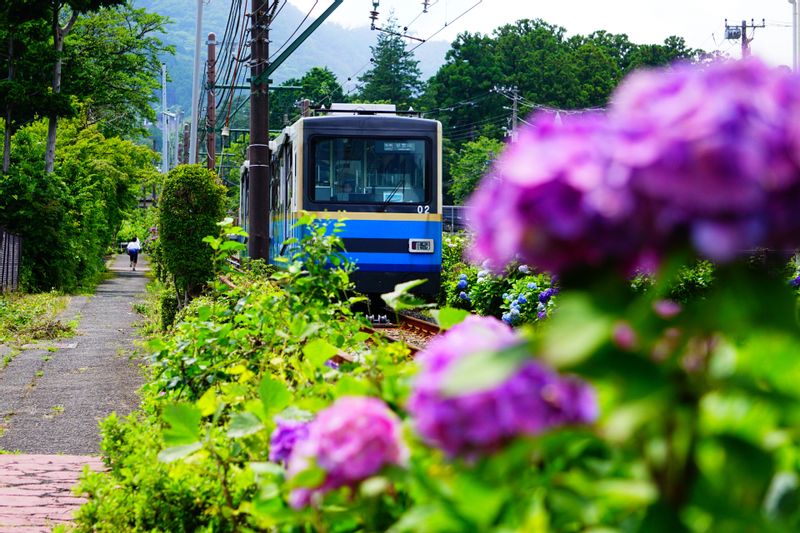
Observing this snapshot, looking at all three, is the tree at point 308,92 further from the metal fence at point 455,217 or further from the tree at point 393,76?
the metal fence at point 455,217

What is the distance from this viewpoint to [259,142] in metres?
17.2

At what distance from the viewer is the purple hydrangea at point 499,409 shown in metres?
1.22

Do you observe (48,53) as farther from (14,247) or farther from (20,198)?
(14,247)

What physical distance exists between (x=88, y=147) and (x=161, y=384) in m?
36.7

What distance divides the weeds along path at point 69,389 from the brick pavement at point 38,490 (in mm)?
458

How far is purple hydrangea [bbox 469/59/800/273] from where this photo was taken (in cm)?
104

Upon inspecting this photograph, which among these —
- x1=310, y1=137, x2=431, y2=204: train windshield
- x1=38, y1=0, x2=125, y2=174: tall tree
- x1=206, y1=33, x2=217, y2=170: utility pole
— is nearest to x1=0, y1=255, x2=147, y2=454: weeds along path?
x1=310, y1=137, x2=431, y2=204: train windshield

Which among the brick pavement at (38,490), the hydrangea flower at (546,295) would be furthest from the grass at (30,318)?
the brick pavement at (38,490)

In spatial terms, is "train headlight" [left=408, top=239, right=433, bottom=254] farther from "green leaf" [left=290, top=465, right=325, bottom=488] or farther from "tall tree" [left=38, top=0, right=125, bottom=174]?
"green leaf" [left=290, top=465, right=325, bottom=488]

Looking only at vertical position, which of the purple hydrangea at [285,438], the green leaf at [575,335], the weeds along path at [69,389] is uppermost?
the green leaf at [575,335]

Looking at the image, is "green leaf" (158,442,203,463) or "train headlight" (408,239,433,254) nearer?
"green leaf" (158,442,203,463)

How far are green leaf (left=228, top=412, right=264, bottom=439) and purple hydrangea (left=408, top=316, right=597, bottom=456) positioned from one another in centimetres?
137

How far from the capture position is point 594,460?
163 centimetres

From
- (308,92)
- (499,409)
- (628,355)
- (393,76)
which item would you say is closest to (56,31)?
(499,409)
